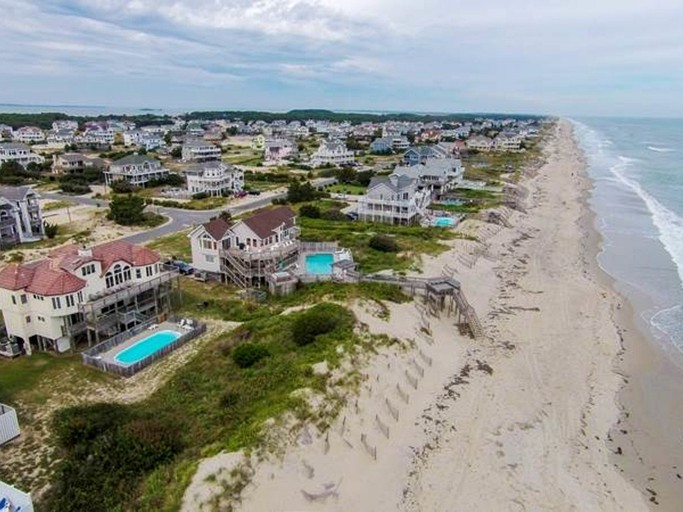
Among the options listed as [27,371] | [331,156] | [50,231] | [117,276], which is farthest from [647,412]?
[331,156]

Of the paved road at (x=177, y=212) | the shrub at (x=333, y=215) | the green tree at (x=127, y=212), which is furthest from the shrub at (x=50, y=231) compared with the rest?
the shrub at (x=333, y=215)

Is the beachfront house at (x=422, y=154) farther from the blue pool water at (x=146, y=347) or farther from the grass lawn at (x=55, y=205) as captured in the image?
the blue pool water at (x=146, y=347)

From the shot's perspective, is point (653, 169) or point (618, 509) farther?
point (653, 169)

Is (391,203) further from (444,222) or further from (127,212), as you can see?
(127,212)

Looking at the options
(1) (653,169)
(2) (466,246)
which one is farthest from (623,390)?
(1) (653,169)

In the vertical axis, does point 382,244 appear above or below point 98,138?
below

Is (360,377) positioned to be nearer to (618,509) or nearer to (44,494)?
(618,509)
